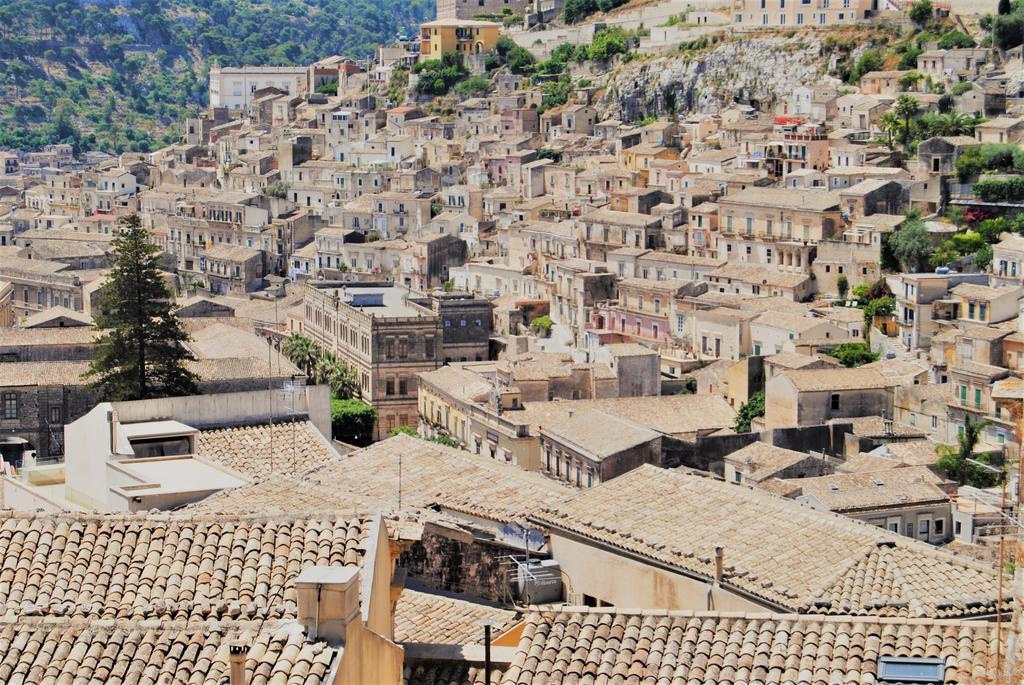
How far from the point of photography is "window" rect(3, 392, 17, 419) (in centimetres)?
3350

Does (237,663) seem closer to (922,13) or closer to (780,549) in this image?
(780,549)

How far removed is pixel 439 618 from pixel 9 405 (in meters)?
17.7

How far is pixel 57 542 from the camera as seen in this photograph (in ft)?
43.3

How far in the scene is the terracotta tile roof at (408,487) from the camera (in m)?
20.4

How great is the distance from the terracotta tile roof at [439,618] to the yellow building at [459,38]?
88.2m

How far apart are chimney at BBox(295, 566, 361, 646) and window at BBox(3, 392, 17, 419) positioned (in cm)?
2304

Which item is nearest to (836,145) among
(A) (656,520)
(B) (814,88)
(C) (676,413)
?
(B) (814,88)

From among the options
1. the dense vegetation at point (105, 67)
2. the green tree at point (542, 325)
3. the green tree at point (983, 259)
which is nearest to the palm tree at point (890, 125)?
the green tree at point (983, 259)

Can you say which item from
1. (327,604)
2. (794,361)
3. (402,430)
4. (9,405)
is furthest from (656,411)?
(327,604)

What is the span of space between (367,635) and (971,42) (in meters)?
68.2

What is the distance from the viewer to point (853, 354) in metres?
48.6

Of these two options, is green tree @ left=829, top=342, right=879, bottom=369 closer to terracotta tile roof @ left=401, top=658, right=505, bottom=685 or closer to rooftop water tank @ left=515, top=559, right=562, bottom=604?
rooftop water tank @ left=515, top=559, right=562, bottom=604

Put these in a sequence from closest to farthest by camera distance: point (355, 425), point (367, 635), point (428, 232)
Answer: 1. point (367, 635)
2. point (355, 425)
3. point (428, 232)

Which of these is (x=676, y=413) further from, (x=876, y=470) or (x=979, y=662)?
(x=979, y=662)
